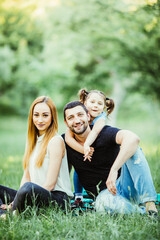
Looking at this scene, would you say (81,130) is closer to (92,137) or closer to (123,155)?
(92,137)

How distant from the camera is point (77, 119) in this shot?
2746 mm

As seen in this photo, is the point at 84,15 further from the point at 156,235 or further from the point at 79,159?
the point at 156,235

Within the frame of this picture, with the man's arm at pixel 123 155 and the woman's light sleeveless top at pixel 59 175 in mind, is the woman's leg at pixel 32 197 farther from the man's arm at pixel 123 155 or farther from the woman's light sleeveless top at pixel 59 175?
the man's arm at pixel 123 155

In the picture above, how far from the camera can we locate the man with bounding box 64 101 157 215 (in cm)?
254

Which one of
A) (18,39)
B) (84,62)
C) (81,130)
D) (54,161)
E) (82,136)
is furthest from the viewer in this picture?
(18,39)

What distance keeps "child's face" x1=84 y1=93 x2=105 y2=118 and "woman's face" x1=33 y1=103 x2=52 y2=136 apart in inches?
26.8

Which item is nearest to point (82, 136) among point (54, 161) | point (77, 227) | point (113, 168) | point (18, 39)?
point (54, 161)

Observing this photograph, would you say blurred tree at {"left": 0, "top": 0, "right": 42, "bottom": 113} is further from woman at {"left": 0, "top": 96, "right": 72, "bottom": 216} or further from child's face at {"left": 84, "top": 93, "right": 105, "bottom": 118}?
woman at {"left": 0, "top": 96, "right": 72, "bottom": 216}

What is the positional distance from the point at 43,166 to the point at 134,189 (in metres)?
0.94

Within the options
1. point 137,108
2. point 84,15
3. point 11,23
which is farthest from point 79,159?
point 137,108

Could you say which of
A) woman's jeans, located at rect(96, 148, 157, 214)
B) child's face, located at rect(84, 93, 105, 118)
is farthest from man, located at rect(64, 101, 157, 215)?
child's face, located at rect(84, 93, 105, 118)

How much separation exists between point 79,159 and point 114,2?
15.9ft

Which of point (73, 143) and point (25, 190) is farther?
point (73, 143)

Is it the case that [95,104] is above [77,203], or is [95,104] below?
above
